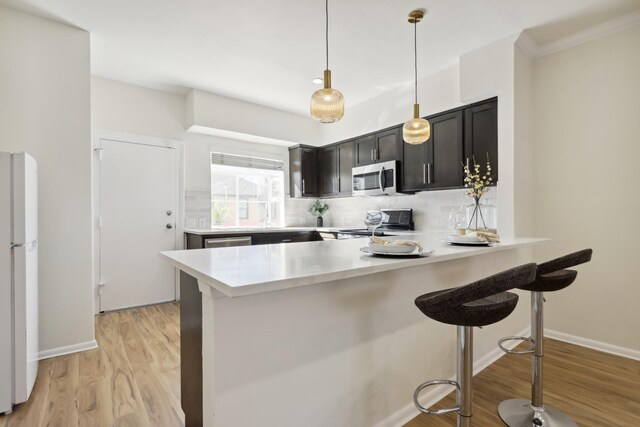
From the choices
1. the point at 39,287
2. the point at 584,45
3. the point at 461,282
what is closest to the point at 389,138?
the point at 584,45

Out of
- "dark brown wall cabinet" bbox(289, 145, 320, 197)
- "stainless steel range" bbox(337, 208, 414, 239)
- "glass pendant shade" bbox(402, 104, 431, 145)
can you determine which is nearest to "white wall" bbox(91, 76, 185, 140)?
"dark brown wall cabinet" bbox(289, 145, 320, 197)

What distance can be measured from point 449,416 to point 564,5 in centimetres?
295

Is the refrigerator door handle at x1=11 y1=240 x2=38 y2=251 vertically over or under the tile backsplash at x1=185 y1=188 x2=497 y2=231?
under

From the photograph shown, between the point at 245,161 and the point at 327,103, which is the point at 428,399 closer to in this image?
the point at 327,103

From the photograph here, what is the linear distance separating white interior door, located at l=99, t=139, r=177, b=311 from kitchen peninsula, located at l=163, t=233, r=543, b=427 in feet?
8.77

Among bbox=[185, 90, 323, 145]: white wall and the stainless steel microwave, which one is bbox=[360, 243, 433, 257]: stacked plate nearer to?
the stainless steel microwave

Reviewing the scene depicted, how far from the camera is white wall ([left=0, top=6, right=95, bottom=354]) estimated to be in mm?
2434

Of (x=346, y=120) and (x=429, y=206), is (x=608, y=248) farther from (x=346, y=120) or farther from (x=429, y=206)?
(x=346, y=120)

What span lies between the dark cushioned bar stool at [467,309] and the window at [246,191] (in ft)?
12.8

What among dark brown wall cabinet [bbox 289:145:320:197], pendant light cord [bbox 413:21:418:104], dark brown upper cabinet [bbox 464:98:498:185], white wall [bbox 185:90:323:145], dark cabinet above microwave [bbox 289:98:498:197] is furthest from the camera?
dark brown wall cabinet [bbox 289:145:320:197]

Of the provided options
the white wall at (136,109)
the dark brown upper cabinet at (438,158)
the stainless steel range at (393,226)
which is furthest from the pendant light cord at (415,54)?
the white wall at (136,109)

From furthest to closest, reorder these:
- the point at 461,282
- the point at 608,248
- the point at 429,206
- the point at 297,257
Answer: the point at 429,206 < the point at 608,248 < the point at 461,282 < the point at 297,257

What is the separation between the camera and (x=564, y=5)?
2.38 m

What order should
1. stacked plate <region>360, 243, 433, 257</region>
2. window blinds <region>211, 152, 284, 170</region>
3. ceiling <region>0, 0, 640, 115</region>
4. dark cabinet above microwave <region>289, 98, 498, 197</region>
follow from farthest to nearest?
window blinds <region>211, 152, 284, 170</region> → dark cabinet above microwave <region>289, 98, 498, 197</region> → ceiling <region>0, 0, 640, 115</region> → stacked plate <region>360, 243, 433, 257</region>
